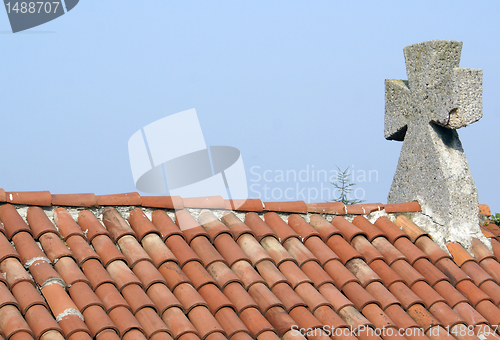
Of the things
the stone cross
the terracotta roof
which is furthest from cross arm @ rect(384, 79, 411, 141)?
the terracotta roof

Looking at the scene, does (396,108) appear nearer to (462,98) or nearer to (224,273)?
(462,98)

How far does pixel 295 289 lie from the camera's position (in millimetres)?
3855

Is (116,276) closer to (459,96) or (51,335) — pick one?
(51,335)

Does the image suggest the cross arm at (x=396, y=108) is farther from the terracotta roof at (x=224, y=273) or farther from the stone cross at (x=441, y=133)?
the terracotta roof at (x=224, y=273)

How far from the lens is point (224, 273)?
12.3 feet

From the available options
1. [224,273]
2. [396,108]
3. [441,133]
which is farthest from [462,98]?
[224,273]

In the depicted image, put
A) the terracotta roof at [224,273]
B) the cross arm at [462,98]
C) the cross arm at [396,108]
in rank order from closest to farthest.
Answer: the terracotta roof at [224,273]
the cross arm at [462,98]
the cross arm at [396,108]

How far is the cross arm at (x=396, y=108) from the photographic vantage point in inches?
210

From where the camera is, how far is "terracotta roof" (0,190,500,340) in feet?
10.5

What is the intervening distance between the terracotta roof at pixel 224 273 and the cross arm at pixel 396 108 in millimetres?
1064

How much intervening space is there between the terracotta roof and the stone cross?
27 centimetres

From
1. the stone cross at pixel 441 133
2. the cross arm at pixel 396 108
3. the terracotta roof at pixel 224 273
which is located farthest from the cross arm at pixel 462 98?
the terracotta roof at pixel 224 273

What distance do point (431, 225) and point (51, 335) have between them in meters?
3.66

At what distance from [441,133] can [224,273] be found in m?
2.70
